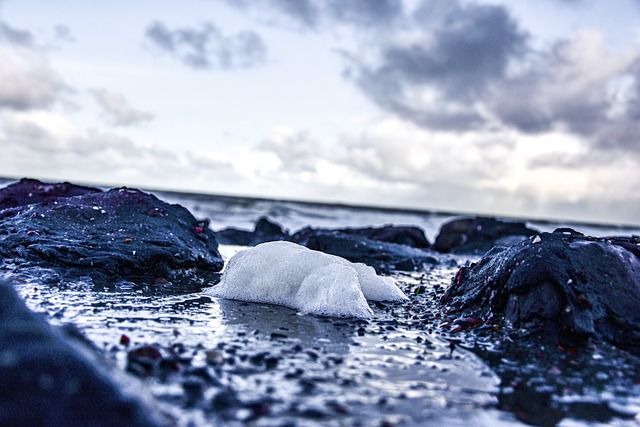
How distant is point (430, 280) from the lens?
8117mm

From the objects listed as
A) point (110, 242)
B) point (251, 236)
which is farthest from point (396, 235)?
point (110, 242)

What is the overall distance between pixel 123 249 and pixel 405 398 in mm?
4703

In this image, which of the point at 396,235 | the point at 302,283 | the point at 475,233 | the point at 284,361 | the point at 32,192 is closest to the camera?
the point at 284,361

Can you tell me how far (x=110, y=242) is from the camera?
6652mm

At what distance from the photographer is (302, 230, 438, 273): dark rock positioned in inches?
402

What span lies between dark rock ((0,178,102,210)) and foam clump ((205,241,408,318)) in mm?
4074

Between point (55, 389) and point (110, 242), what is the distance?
187 inches

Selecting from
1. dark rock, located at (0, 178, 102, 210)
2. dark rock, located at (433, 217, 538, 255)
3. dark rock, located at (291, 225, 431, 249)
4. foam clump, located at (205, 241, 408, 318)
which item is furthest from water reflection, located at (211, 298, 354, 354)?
dark rock, located at (433, 217, 538, 255)

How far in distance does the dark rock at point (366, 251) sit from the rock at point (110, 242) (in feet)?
10.2

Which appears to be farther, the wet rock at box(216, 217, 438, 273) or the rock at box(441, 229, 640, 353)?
the wet rock at box(216, 217, 438, 273)

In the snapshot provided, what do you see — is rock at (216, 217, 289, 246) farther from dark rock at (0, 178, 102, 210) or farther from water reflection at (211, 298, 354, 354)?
water reflection at (211, 298, 354, 354)

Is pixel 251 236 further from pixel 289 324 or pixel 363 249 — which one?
pixel 289 324

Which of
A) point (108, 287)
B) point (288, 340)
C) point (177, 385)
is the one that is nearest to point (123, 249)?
point (108, 287)

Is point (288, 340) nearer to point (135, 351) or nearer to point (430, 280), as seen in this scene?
point (135, 351)
